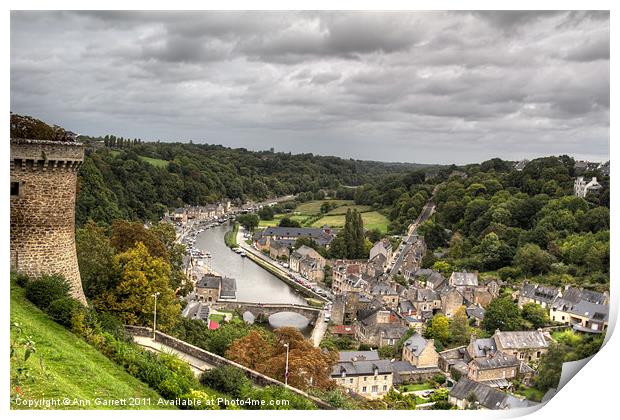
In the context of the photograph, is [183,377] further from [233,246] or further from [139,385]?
[233,246]

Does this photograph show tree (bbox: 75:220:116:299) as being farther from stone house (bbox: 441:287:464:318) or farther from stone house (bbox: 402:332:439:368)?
stone house (bbox: 441:287:464:318)

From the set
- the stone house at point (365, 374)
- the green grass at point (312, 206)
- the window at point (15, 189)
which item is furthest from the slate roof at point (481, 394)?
the green grass at point (312, 206)

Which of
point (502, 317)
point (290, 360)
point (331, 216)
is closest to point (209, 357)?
point (290, 360)

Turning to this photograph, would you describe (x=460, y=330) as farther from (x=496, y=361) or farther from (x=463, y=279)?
(x=463, y=279)

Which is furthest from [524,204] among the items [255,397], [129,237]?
[255,397]

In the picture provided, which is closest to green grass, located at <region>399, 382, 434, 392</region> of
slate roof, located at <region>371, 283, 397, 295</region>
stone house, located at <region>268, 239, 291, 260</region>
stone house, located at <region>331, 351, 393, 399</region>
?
stone house, located at <region>331, 351, 393, 399</region>

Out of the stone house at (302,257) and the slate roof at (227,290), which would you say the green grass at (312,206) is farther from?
the slate roof at (227,290)
